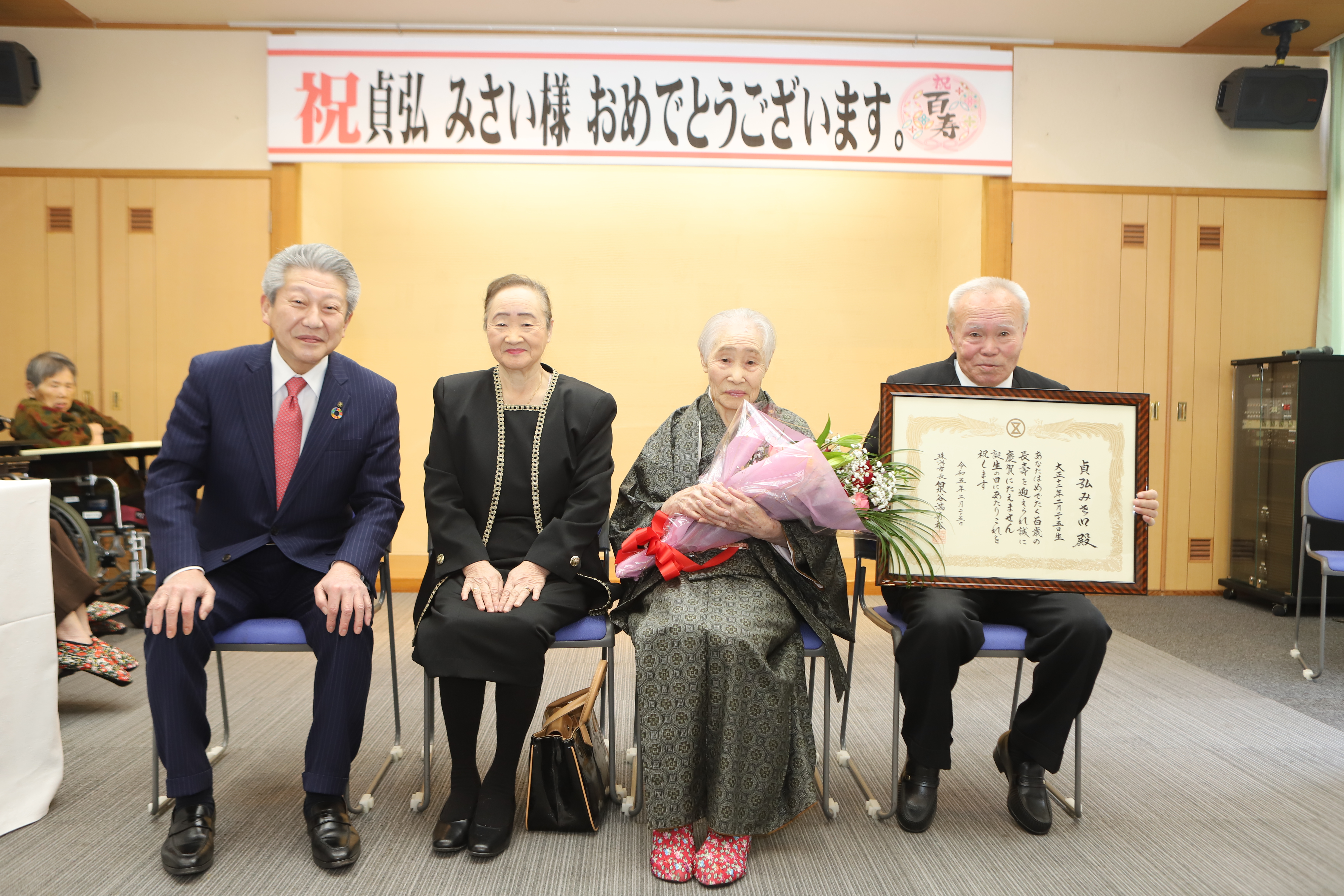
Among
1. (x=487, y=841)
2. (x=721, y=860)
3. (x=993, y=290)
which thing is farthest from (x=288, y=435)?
(x=993, y=290)

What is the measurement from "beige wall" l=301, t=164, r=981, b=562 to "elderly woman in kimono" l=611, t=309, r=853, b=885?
304cm

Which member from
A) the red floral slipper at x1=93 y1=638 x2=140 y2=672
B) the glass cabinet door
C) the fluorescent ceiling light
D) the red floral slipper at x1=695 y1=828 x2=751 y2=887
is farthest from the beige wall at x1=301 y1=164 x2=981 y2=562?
the red floral slipper at x1=695 y1=828 x2=751 y2=887

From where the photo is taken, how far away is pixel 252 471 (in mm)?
2068

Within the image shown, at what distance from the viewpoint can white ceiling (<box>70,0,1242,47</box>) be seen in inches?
164

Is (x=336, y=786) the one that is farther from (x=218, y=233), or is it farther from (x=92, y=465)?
(x=218, y=233)

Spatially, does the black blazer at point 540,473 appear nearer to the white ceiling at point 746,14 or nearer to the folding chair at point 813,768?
the folding chair at point 813,768

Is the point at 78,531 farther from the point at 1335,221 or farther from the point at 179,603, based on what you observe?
the point at 1335,221

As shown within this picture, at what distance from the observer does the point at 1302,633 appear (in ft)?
13.2

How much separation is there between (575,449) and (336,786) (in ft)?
3.43

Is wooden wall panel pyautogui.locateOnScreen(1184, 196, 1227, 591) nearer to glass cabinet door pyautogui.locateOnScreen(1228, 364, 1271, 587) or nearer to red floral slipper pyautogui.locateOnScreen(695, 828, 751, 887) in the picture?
glass cabinet door pyautogui.locateOnScreen(1228, 364, 1271, 587)

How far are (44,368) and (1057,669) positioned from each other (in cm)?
470

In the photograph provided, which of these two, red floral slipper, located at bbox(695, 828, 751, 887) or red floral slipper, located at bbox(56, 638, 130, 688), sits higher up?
red floral slipper, located at bbox(56, 638, 130, 688)

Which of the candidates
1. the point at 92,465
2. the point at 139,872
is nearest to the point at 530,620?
the point at 139,872

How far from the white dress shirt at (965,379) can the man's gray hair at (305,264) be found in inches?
70.6
